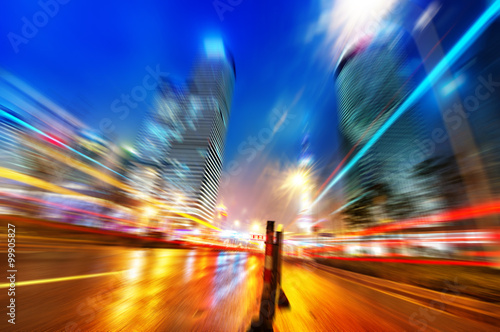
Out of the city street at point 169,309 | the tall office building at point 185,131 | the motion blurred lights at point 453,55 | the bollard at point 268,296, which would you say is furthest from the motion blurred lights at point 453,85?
the tall office building at point 185,131

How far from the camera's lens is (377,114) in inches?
722

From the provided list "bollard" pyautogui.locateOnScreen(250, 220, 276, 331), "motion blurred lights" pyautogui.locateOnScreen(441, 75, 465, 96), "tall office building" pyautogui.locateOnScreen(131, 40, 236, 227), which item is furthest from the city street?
"tall office building" pyautogui.locateOnScreen(131, 40, 236, 227)

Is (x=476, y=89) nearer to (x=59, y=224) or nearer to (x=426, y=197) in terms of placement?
(x=426, y=197)

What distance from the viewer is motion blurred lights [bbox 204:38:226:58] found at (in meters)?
66.7

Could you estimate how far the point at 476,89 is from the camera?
22.0 feet

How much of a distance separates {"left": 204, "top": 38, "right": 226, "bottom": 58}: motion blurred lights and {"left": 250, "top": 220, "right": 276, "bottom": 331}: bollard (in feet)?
253

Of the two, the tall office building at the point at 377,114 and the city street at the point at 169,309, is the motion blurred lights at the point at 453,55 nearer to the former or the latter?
the tall office building at the point at 377,114

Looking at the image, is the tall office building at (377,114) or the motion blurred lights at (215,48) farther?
the motion blurred lights at (215,48)

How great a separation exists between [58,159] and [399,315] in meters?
18.6

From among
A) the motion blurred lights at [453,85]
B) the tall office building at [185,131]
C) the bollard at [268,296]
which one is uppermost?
the tall office building at [185,131]

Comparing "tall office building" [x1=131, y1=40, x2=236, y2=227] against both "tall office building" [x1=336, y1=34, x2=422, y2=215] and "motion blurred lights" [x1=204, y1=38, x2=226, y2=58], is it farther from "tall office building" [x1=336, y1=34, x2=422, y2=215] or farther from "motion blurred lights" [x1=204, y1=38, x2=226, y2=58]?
"tall office building" [x1=336, y1=34, x2=422, y2=215]

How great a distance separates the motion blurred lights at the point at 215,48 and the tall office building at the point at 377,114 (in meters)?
50.8

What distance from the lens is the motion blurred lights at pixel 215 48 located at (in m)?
66.7

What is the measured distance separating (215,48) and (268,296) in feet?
274
